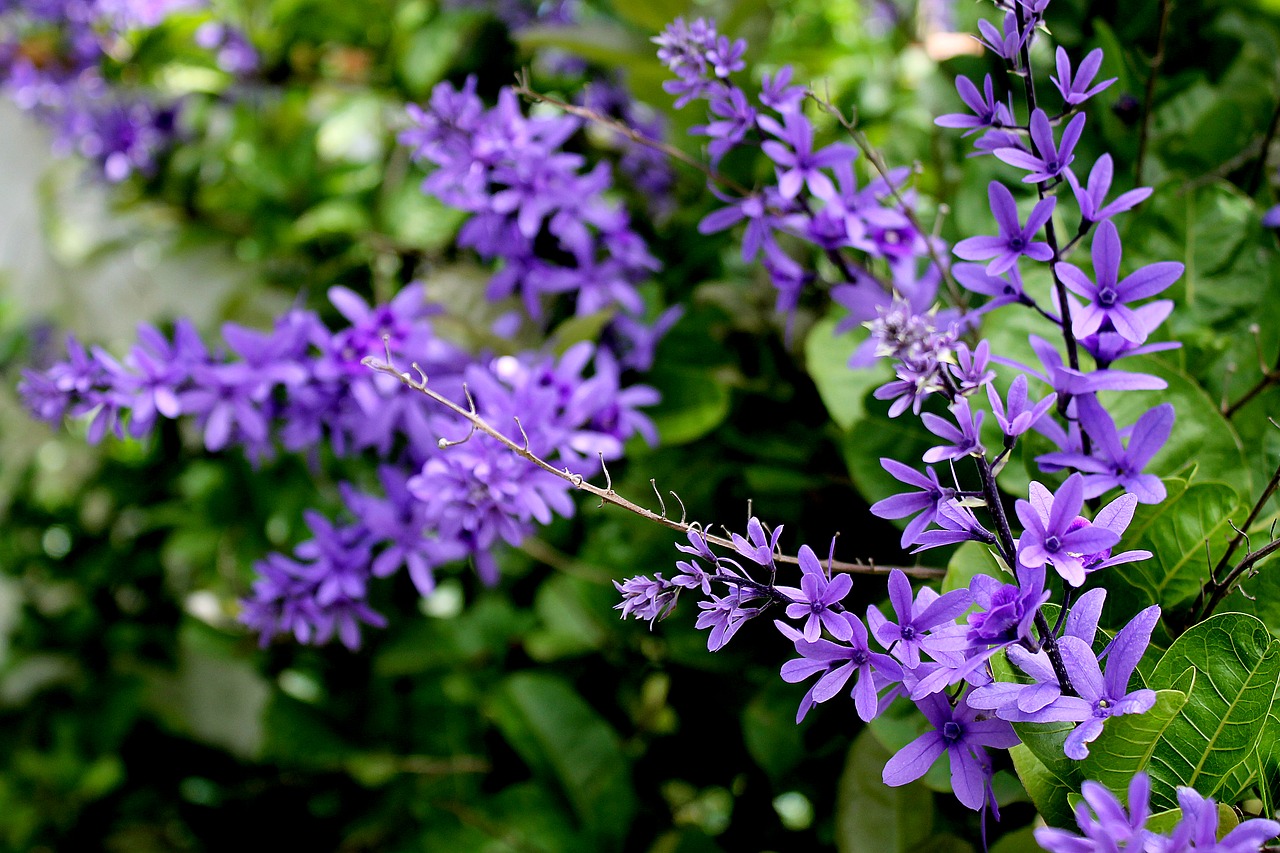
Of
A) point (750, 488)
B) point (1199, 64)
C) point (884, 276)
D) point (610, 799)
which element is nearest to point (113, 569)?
point (610, 799)

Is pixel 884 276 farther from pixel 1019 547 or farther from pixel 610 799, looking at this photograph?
pixel 610 799

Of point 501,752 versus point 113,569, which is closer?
point 501,752

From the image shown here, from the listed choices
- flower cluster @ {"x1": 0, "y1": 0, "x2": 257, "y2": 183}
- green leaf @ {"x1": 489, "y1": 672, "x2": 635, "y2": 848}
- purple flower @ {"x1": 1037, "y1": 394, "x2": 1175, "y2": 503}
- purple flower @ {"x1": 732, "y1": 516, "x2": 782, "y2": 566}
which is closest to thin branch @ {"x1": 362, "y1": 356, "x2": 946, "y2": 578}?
purple flower @ {"x1": 732, "y1": 516, "x2": 782, "y2": 566}

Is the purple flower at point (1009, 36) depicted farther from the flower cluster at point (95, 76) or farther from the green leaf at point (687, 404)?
the flower cluster at point (95, 76)

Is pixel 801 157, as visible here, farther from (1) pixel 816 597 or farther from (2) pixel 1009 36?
(1) pixel 816 597

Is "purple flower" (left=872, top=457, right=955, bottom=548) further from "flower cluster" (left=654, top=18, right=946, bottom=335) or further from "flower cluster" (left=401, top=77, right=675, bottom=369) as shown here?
"flower cluster" (left=401, top=77, right=675, bottom=369)

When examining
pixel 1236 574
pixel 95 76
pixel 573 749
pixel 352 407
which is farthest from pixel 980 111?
pixel 95 76
